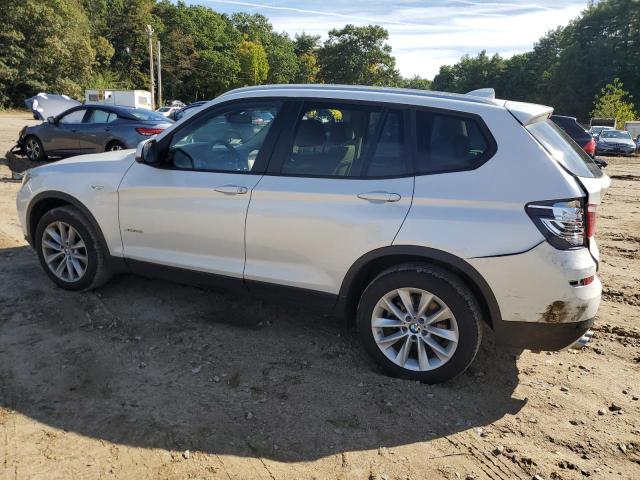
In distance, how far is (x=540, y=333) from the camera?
3.10 metres

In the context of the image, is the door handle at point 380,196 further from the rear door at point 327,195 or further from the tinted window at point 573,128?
the tinted window at point 573,128

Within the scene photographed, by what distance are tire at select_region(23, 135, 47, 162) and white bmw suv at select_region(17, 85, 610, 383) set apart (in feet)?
30.8

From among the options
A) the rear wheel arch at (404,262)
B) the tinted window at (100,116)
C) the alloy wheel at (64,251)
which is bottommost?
the alloy wheel at (64,251)

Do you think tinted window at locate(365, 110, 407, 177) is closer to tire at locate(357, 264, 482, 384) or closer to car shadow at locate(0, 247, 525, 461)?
tire at locate(357, 264, 482, 384)

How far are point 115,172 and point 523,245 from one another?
10.3ft

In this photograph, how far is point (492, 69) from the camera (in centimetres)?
10488

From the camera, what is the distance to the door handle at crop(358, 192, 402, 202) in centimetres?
326

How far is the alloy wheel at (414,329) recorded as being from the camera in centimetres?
326

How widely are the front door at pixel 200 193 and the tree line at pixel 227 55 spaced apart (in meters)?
49.1

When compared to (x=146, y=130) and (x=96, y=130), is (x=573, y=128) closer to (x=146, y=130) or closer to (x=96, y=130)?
(x=146, y=130)

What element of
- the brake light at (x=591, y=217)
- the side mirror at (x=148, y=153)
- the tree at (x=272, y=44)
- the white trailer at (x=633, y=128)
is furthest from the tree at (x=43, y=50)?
the brake light at (x=591, y=217)

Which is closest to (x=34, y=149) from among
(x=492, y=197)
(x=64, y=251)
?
(x=64, y=251)

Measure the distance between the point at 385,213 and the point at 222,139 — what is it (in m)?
1.48

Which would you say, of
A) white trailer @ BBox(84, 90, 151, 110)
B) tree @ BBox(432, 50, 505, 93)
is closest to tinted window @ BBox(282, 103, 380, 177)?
white trailer @ BBox(84, 90, 151, 110)
